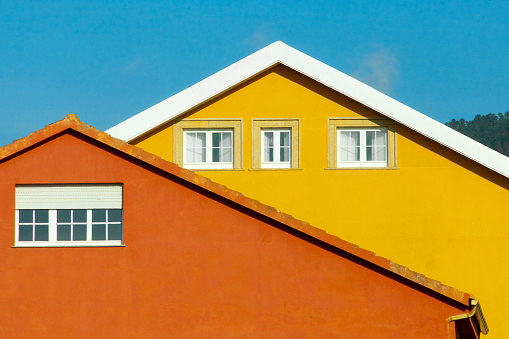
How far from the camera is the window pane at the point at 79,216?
17266 millimetres

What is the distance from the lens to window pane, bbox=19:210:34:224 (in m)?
17.2

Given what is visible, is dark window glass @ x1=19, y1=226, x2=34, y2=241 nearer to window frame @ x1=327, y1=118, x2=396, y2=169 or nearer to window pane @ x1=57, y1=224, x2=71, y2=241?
window pane @ x1=57, y1=224, x2=71, y2=241

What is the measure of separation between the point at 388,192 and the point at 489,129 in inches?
3401

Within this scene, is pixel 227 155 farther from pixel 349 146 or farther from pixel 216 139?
pixel 349 146

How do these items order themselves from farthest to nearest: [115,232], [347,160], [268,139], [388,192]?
[268,139]
[347,160]
[388,192]
[115,232]

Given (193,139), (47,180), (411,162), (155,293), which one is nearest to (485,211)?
(411,162)

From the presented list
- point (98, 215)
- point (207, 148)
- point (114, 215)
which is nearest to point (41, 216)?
point (98, 215)

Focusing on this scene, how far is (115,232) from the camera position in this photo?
56.0 ft

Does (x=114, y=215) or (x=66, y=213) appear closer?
(x=114, y=215)

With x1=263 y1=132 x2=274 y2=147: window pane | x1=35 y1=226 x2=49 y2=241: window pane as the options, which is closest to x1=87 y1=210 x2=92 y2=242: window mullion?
x1=35 y1=226 x2=49 y2=241: window pane

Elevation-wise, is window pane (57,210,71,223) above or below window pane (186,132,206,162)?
below

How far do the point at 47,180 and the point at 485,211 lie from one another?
1113cm

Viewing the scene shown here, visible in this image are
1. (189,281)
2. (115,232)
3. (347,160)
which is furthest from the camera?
(347,160)

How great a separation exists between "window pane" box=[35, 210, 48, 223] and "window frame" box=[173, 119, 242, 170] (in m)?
6.30
